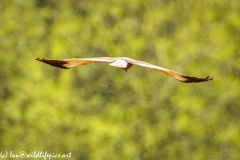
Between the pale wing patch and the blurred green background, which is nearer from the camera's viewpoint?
the pale wing patch

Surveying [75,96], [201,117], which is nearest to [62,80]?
[75,96]

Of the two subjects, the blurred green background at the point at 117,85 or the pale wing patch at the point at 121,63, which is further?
the blurred green background at the point at 117,85

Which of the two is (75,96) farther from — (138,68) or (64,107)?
(138,68)

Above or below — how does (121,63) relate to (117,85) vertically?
below

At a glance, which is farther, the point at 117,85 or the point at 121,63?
the point at 117,85

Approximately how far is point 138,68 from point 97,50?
0.12m

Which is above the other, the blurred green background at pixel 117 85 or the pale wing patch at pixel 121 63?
the blurred green background at pixel 117 85

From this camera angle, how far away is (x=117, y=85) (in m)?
0.88

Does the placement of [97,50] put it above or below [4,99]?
above

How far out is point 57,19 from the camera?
880 mm

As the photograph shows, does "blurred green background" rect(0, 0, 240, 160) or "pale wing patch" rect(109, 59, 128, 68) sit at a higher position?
"blurred green background" rect(0, 0, 240, 160)

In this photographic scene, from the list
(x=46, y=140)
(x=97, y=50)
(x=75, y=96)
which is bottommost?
(x=46, y=140)

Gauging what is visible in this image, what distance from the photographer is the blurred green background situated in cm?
87

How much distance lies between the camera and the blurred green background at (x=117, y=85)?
0.87 metres
